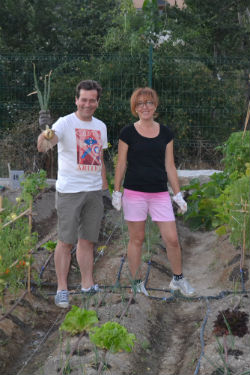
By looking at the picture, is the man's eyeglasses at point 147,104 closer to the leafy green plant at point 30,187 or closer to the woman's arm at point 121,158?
the woman's arm at point 121,158

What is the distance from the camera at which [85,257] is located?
4059 millimetres

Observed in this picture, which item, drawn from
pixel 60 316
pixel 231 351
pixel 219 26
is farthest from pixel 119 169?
pixel 219 26

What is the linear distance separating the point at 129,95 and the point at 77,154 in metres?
4.80

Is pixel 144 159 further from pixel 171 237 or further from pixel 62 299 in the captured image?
pixel 62 299

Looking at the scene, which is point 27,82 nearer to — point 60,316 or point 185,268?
point 185,268

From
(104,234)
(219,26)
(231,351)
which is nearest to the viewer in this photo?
(231,351)

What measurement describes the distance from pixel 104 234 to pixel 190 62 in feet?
12.4

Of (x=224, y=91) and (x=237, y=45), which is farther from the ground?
(x=237, y=45)

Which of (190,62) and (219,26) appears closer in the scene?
(190,62)

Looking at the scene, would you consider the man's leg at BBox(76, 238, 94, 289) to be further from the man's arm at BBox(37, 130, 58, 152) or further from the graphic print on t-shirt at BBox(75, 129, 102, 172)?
the man's arm at BBox(37, 130, 58, 152)

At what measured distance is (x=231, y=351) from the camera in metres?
3.17

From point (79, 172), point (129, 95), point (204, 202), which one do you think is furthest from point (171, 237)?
point (129, 95)

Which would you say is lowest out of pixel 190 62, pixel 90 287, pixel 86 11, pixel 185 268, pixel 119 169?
pixel 185 268

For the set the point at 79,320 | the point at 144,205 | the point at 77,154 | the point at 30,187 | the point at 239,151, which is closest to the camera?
the point at 79,320
